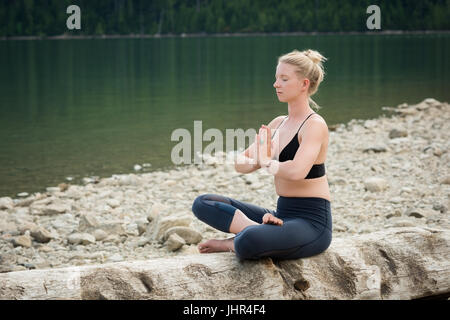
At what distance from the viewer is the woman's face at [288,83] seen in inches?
201

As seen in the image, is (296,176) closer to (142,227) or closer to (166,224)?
(166,224)

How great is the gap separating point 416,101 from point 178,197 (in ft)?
61.4

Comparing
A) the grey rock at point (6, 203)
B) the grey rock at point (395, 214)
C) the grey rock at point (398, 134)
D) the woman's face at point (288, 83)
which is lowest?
the grey rock at point (6, 203)

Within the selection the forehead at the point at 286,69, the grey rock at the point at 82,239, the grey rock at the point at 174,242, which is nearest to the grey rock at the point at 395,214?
the grey rock at the point at 174,242

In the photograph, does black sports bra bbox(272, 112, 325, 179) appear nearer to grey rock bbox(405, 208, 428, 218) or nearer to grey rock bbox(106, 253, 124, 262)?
grey rock bbox(106, 253, 124, 262)

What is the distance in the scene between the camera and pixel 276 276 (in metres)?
5.07

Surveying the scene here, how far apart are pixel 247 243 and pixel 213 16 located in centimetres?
14050

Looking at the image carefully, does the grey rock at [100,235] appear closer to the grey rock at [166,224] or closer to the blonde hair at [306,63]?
the grey rock at [166,224]

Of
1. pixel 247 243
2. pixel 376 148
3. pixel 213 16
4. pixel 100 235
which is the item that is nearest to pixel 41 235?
pixel 100 235

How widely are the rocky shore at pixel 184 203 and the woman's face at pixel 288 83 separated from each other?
354 centimetres

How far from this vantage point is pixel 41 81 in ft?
145

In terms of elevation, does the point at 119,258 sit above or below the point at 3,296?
below

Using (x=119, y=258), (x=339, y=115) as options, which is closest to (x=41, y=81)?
(x=339, y=115)
